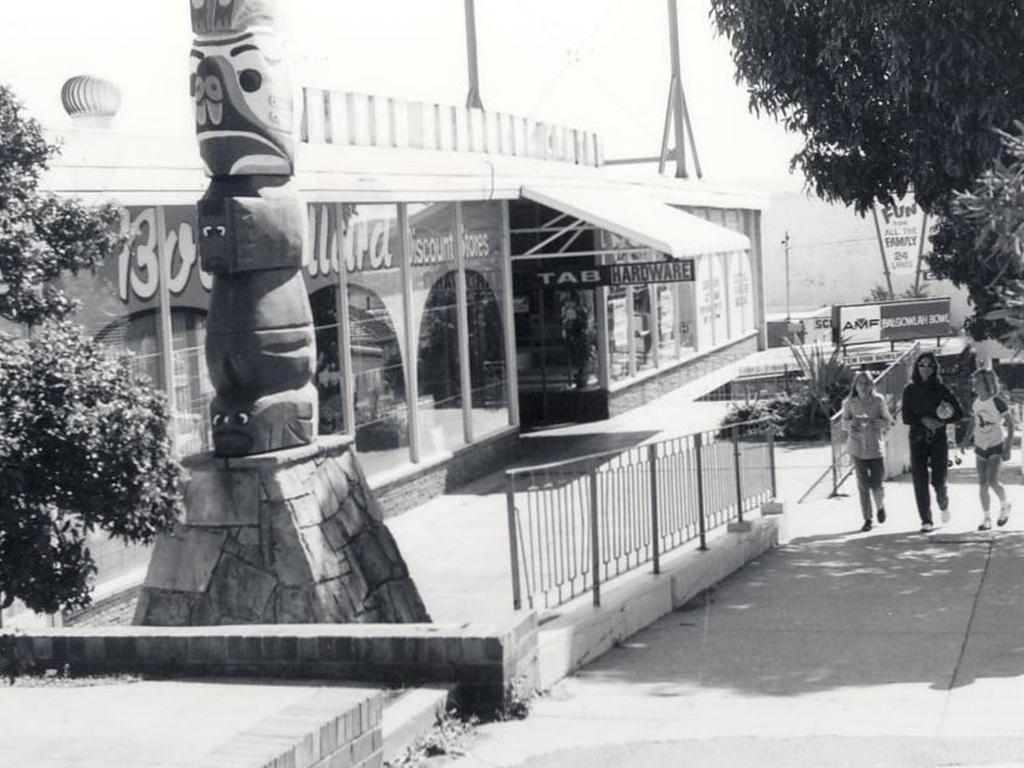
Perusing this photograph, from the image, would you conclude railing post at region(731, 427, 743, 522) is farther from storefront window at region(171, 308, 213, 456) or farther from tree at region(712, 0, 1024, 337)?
storefront window at region(171, 308, 213, 456)

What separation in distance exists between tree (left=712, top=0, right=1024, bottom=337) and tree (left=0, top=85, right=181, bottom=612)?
823 centimetres

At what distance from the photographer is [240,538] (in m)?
9.37

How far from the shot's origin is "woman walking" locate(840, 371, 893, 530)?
1489cm

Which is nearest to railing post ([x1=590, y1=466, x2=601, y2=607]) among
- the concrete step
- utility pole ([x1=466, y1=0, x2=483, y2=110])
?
the concrete step

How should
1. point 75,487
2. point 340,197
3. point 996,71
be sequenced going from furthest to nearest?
point 340,197 < point 996,71 < point 75,487

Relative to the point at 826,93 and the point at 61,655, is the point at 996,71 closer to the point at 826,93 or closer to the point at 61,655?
the point at 826,93

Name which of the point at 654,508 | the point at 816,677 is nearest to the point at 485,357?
the point at 654,508

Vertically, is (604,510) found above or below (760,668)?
above

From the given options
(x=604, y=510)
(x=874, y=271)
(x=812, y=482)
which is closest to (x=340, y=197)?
(x=604, y=510)

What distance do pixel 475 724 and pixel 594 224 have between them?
12.4 metres

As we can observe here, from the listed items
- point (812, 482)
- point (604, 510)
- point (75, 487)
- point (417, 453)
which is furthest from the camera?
point (812, 482)

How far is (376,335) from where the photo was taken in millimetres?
16906

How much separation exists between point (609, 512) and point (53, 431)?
4872 millimetres

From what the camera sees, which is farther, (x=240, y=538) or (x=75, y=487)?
(x=240, y=538)
